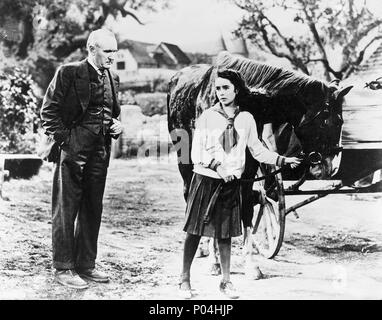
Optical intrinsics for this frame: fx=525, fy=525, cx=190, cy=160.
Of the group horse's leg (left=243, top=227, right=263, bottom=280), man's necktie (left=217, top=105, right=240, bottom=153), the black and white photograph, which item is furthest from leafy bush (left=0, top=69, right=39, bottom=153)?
horse's leg (left=243, top=227, right=263, bottom=280)

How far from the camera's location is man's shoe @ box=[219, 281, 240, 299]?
10.3 ft

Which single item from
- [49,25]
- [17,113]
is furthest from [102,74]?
[17,113]

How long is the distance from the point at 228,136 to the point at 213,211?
443mm

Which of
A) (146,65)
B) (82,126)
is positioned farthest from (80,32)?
(82,126)

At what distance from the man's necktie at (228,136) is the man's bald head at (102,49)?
2.40 ft

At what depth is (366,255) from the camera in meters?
3.43

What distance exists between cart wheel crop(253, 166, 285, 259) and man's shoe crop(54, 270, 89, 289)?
1.11 meters

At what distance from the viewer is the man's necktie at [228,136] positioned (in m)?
3.04

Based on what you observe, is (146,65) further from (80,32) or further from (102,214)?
(102,214)

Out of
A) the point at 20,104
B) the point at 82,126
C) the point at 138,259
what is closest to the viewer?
the point at 82,126

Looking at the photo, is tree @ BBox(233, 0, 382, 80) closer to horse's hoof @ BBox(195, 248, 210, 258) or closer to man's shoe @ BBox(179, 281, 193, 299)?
horse's hoof @ BBox(195, 248, 210, 258)

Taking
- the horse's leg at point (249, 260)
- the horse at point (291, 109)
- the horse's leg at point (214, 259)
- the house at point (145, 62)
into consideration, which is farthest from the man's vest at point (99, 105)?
the horse's leg at point (249, 260)
